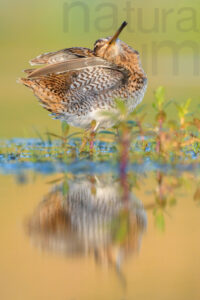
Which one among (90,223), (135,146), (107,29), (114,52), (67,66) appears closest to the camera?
(90,223)

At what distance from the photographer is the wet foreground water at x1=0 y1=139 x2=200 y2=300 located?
3.56m

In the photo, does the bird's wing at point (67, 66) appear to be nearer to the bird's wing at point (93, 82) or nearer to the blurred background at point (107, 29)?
the bird's wing at point (93, 82)

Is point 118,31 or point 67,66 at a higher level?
point 118,31

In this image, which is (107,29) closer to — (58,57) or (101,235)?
(58,57)

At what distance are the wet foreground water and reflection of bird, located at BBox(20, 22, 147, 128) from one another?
124 centimetres

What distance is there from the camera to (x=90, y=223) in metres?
4.43

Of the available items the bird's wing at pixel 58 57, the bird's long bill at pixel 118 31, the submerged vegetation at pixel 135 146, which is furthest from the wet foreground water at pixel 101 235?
the bird's long bill at pixel 118 31

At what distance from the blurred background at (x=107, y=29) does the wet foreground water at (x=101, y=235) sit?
12.9 metres

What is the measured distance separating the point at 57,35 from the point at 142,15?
3.09 meters

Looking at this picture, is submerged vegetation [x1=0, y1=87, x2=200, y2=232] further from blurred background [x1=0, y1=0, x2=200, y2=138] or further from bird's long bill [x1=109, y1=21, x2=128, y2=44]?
blurred background [x1=0, y1=0, x2=200, y2=138]

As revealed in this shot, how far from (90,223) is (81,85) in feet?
9.17

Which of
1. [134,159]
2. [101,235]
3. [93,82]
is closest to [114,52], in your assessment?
[93,82]

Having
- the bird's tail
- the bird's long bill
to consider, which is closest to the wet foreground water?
the bird's tail

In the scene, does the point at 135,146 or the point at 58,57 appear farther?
the point at 135,146
